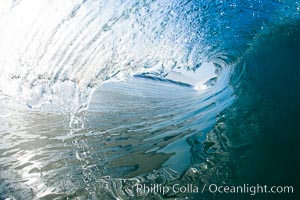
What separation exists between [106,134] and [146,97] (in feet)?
3.39

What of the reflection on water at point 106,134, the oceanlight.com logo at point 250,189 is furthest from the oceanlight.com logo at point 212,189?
the reflection on water at point 106,134

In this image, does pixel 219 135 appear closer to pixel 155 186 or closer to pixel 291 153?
pixel 291 153

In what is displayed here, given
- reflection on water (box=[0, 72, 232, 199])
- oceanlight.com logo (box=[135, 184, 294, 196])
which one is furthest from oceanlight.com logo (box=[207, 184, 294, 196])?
reflection on water (box=[0, 72, 232, 199])

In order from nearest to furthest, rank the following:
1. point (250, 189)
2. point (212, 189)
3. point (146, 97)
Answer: point (250, 189) → point (212, 189) → point (146, 97)

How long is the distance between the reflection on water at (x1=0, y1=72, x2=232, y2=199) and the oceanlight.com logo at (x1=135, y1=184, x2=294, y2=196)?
0.45 m

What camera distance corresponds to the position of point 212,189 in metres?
3.93

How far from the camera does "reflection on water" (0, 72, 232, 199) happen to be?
15.2ft

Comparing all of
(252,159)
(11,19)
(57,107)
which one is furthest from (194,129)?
(11,19)

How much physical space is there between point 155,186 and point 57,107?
2209 mm

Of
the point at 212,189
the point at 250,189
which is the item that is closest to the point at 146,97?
the point at 212,189

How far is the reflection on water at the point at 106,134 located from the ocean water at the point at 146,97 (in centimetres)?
2

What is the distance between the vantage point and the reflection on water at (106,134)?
462cm

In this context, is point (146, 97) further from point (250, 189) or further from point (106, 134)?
point (250, 189)

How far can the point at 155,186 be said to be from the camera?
4.13 metres
